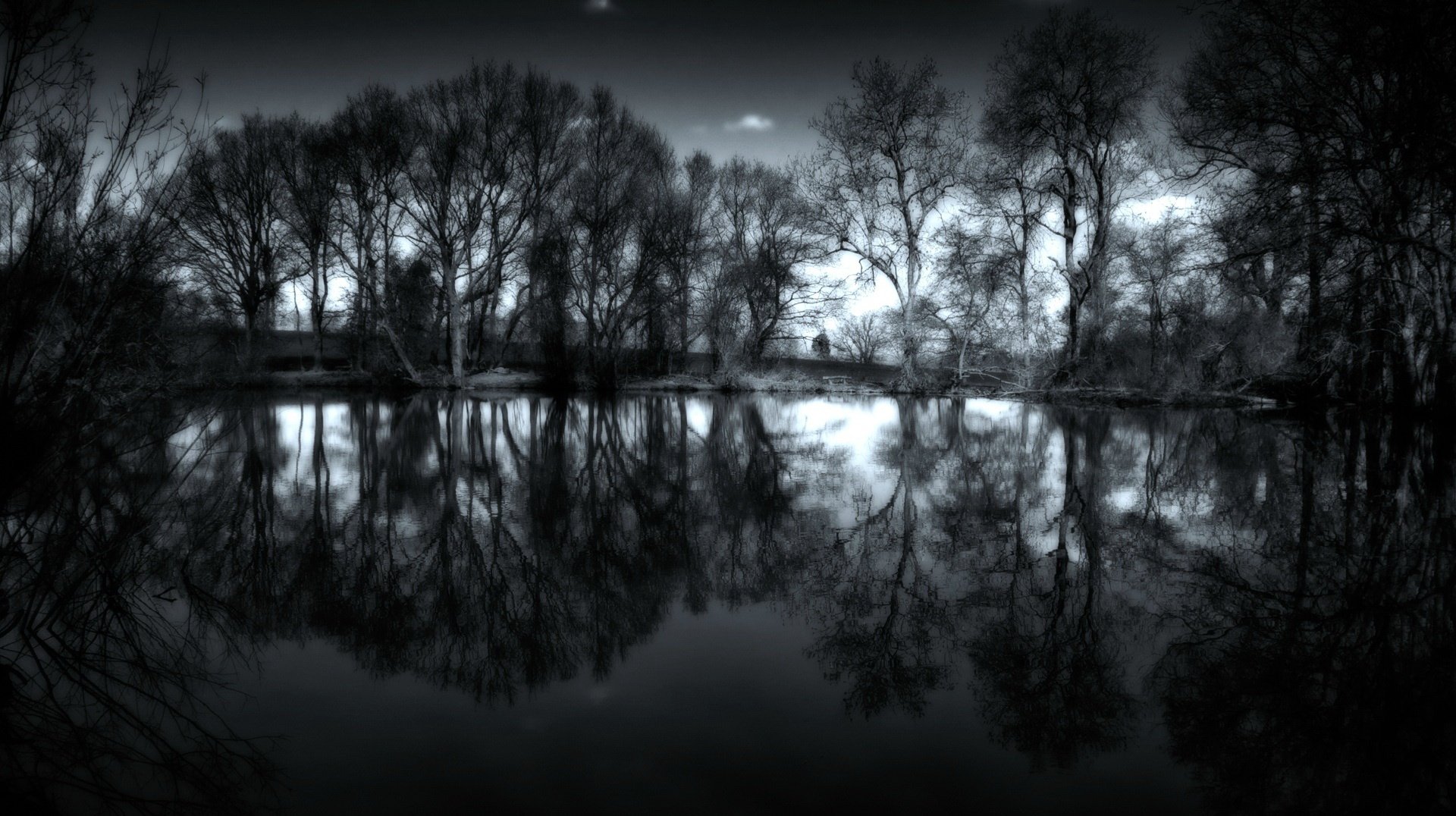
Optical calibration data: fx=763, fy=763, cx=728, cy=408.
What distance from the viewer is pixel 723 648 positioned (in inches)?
131

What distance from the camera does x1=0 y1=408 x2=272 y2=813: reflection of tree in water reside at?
7.34ft

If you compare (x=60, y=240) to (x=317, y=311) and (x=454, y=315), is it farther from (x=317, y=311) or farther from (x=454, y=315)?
(x=317, y=311)

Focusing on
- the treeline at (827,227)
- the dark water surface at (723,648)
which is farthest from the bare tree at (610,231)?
the dark water surface at (723,648)

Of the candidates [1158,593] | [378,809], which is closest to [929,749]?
[378,809]

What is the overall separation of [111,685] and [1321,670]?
464 centimetres

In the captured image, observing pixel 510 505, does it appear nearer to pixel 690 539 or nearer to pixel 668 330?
pixel 690 539

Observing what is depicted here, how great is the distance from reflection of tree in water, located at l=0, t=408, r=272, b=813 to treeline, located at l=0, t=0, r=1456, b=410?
3.33ft

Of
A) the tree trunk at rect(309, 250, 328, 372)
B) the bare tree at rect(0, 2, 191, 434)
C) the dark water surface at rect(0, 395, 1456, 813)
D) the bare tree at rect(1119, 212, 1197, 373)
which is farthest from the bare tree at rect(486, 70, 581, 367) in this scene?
the bare tree at rect(0, 2, 191, 434)

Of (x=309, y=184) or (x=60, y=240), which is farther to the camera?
(x=309, y=184)

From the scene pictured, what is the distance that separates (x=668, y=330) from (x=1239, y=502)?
2631 cm

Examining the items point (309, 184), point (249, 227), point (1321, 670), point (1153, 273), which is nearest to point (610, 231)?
point (309, 184)

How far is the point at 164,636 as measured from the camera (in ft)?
11.1

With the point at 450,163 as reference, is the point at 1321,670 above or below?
below

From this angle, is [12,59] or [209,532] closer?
[12,59]
